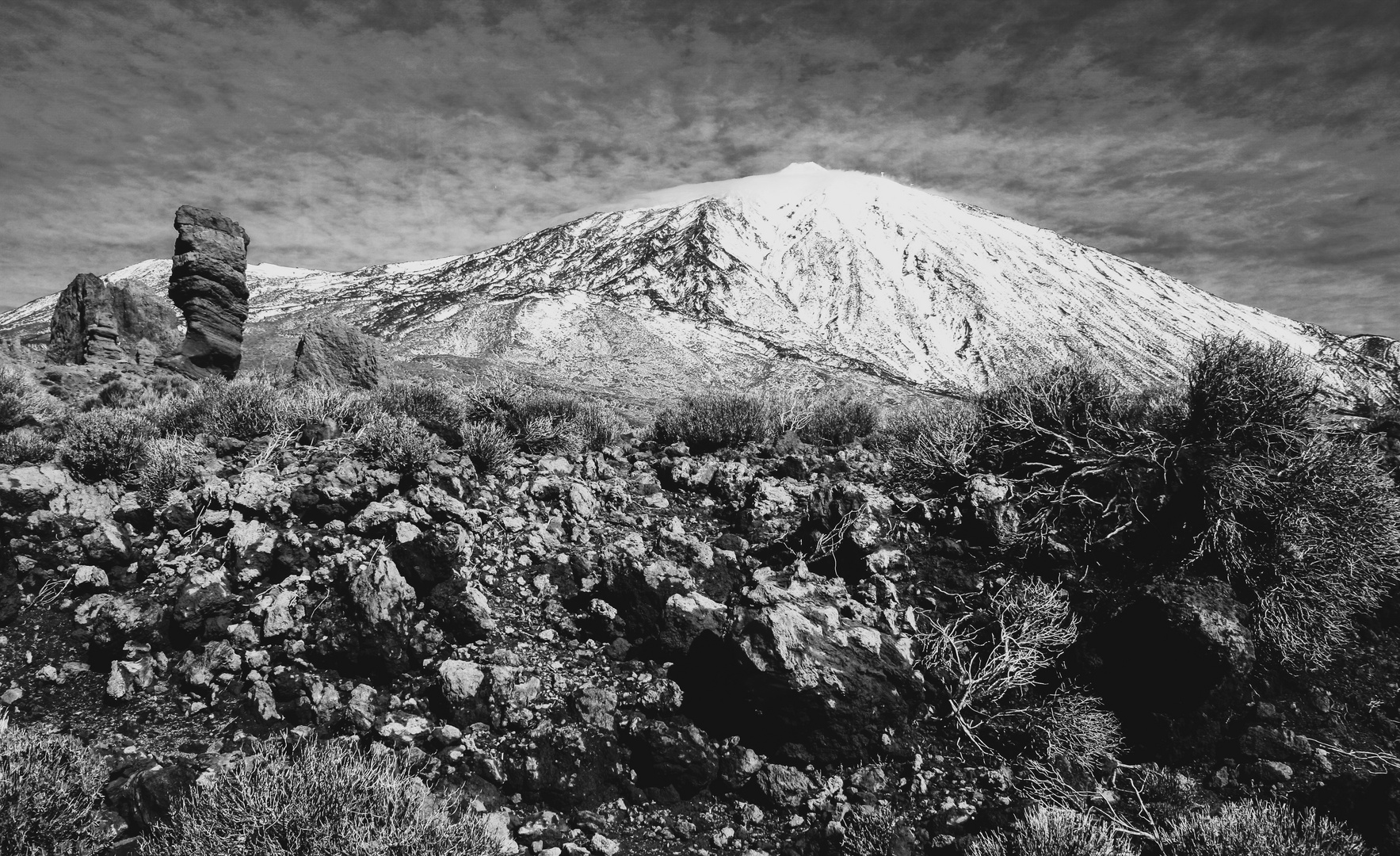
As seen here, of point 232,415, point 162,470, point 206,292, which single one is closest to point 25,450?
point 232,415

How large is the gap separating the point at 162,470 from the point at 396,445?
56.7 inches

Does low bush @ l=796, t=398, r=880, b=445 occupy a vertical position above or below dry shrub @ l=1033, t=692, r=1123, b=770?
above

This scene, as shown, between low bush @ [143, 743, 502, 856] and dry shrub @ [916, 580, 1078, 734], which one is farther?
dry shrub @ [916, 580, 1078, 734]

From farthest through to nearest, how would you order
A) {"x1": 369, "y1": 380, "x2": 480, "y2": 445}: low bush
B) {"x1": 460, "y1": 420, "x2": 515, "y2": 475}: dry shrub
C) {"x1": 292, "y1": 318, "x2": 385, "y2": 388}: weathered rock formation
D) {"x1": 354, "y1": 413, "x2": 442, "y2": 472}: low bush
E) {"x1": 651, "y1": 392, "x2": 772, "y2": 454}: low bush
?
1. {"x1": 292, "y1": 318, "x2": 385, "y2": 388}: weathered rock formation
2. {"x1": 369, "y1": 380, "x2": 480, "y2": 445}: low bush
3. {"x1": 651, "y1": 392, "x2": 772, "y2": 454}: low bush
4. {"x1": 460, "y1": 420, "x2": 515, "y2": 475}: dry shrub
5. {"x1": 354, "y1": 413, "x2": 442, "y2": 472}: low bush

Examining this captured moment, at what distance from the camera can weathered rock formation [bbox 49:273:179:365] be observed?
63.7 ft

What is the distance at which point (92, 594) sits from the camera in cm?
371

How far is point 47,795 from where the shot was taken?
2.46 metres

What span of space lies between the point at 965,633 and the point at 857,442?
3.32 m

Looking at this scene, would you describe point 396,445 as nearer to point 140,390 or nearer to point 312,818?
point 312,818

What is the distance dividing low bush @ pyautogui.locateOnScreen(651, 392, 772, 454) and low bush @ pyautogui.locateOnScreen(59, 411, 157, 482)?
419cm

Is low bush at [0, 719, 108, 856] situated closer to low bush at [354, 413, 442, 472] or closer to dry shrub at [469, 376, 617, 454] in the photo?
low bush at [354, 413, 442, 472]

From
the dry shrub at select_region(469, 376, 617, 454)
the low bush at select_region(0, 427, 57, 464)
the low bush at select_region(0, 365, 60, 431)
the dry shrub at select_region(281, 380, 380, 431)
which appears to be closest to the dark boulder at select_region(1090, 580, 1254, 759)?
the dry shrub at select_region(469, 376, 617, 454)

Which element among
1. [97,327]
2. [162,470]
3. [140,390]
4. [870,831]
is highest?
[162,470]

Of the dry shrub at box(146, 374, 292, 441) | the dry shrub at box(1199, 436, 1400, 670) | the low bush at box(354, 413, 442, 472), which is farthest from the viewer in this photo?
the dry shrub at box(146, 374, 292, 441)
